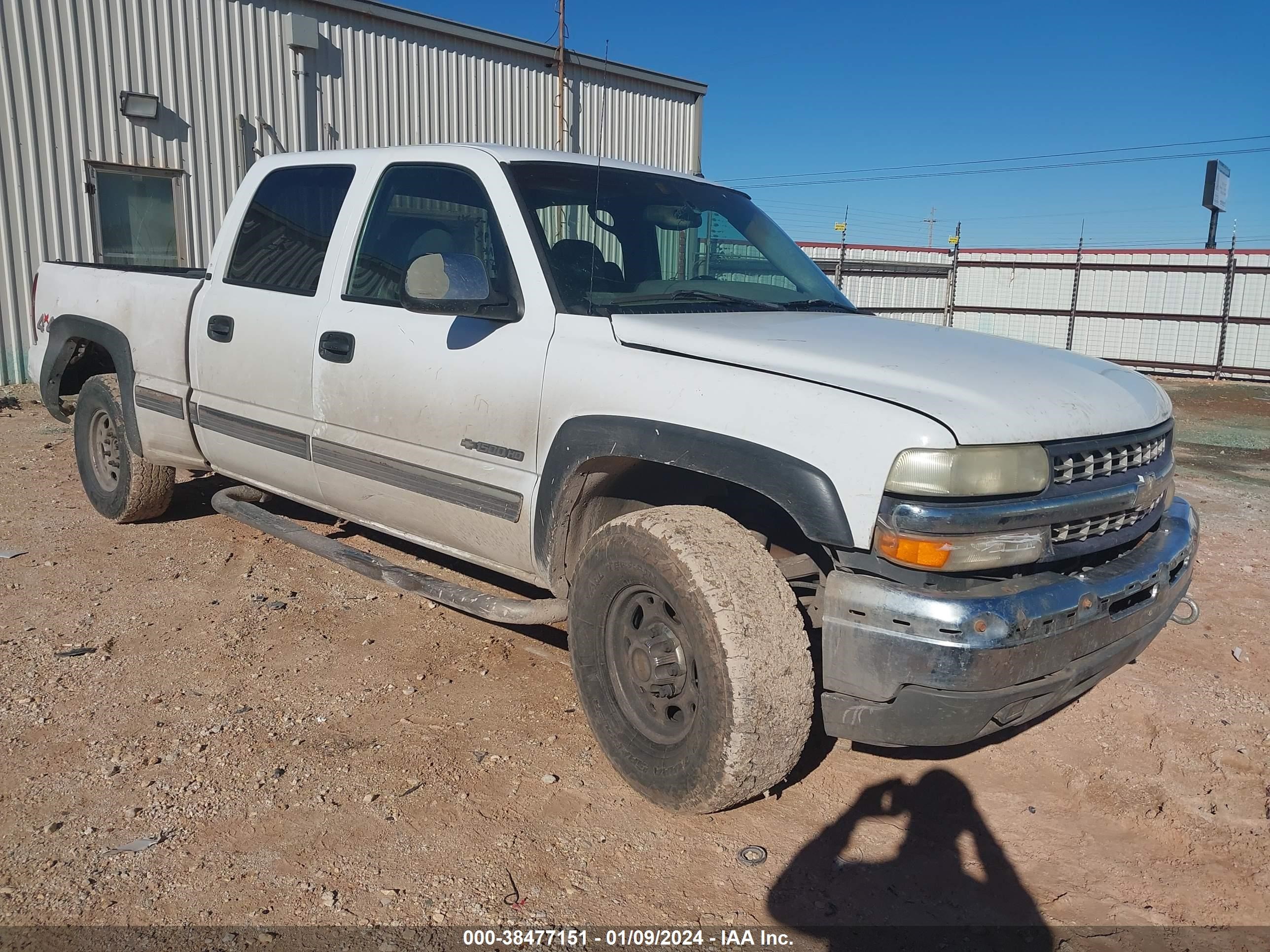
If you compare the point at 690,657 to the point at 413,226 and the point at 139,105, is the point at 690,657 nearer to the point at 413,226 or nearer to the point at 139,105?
the point at 413,226

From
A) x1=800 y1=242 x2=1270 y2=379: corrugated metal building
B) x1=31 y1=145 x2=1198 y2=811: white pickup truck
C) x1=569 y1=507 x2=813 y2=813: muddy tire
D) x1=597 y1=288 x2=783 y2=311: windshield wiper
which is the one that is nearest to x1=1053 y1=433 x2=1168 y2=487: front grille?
x1=31 y1=145 x2=1198 y2=811: white pickup truck

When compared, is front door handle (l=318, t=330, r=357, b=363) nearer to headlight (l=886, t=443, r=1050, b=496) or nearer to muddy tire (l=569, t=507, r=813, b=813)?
muddy tire (l=569, t=507, r=813, b=813)

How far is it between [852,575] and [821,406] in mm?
451

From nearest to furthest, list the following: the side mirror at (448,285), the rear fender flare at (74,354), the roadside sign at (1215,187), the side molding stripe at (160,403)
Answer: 1. the side mirror at (448,285)
2. the side molding stripe at (160,403)
3. the rear fender flare at (74,354)
4. the roadside sign at (1215,187)

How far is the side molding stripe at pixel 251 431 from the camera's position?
421 cm

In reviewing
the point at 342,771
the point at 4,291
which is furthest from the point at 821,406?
the point at 4,291

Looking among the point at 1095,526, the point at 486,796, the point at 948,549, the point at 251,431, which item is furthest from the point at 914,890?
the point at 251,431

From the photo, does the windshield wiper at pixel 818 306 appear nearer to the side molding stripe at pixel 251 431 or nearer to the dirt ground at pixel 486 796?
the dirt ground at pixel 486 796

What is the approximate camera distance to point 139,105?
36.8ft

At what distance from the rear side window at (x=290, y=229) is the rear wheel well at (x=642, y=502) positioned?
66.9 inches

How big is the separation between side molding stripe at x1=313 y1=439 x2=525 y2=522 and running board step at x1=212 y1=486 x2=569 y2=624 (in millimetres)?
319

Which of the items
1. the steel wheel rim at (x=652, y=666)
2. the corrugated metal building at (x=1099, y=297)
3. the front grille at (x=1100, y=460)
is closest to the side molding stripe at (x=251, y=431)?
the steel wheel rim at (x=652, y=666)

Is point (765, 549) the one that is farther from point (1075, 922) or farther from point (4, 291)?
point (4, 291)

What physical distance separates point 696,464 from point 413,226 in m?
1.89
